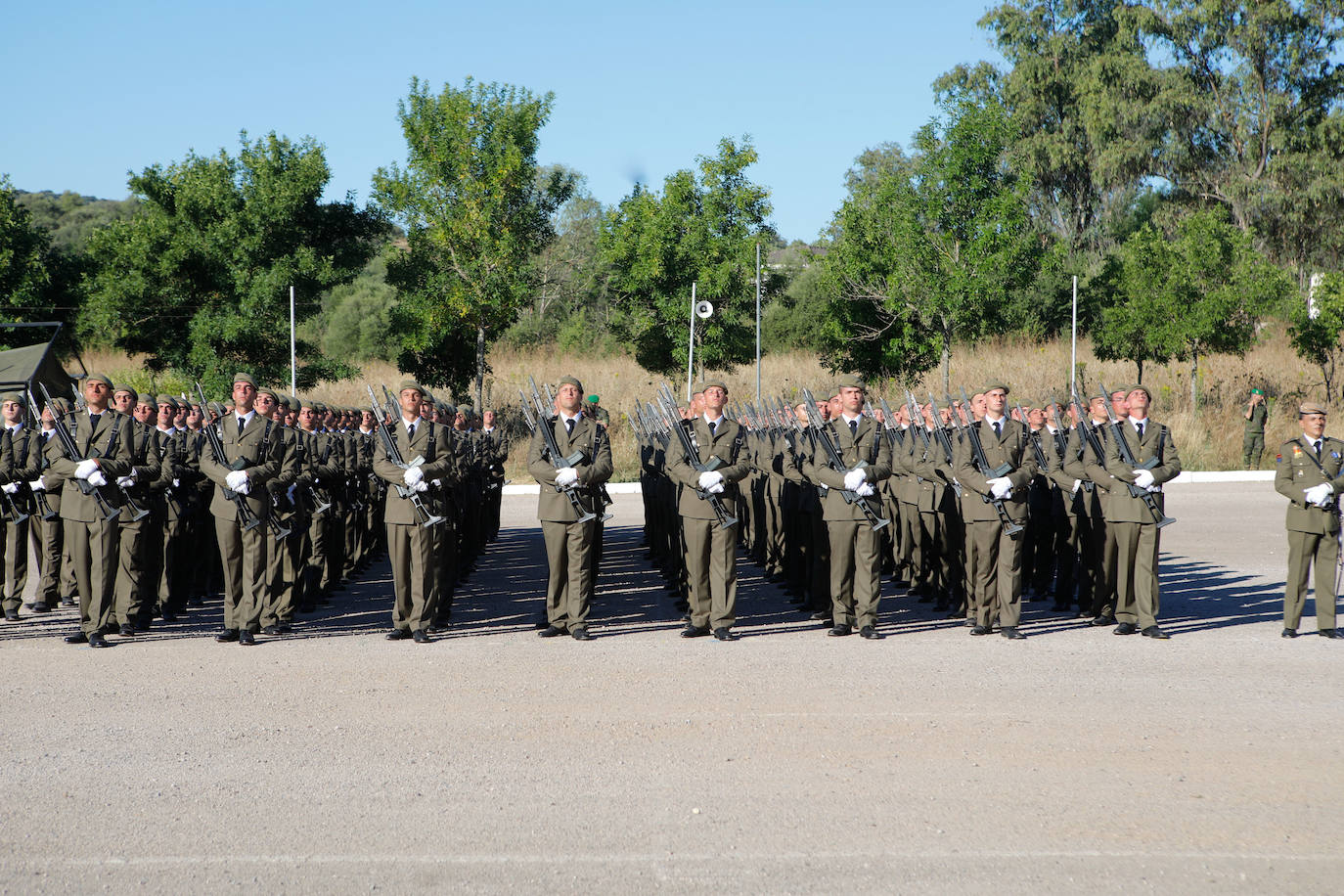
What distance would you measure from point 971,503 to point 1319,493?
99.0 inches

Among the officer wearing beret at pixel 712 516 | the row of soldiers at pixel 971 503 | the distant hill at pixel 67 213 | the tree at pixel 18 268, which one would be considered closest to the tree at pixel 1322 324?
the row of soldiers at pixel 971 503

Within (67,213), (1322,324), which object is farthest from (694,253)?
(67,213)

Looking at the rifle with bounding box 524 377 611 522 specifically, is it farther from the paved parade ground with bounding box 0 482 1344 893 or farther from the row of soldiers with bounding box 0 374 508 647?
the paved parade ground with bounding box 0 482 1344 893

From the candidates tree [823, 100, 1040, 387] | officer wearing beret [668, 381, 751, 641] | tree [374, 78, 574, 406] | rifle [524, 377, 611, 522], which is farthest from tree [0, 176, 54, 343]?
officer wearing beret [668, 381, 751, 641]

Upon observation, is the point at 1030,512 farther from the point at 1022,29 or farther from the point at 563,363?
the point at 1022,29

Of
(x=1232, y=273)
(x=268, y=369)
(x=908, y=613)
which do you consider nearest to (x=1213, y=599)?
(x=908, y=613)

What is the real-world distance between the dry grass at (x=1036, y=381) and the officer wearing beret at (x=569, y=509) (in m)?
16.9

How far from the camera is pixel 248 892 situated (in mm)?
4234

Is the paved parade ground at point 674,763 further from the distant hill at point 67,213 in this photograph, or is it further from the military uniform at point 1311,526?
the distant hill at point 67,213

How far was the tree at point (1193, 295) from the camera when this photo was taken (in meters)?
27.0

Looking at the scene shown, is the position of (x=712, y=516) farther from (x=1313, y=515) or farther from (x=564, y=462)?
(x=1313, y=515)

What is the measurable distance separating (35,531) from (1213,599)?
10.6m

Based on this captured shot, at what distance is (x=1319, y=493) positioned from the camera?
8.86 meters

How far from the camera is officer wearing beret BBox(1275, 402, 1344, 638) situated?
8891 millimetres
